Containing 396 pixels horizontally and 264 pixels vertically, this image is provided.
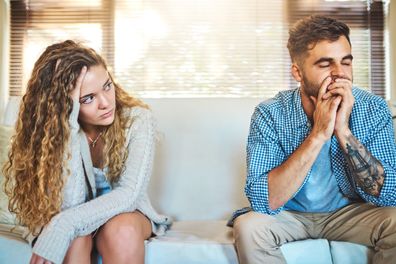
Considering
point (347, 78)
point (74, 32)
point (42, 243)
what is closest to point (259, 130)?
point (347, 78)

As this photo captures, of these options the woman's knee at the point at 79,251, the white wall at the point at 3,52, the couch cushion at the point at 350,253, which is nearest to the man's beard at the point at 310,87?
the couch cushion at the point at 350,253

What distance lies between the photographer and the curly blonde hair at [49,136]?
4.38 ft

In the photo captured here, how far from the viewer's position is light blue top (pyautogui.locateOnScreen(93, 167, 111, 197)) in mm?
1437

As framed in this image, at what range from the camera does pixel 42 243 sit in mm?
1181

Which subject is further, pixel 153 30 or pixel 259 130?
A: pixel 153 30

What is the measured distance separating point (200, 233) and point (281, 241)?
307mm

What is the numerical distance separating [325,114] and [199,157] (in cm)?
61

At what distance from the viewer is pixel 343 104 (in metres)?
1.35

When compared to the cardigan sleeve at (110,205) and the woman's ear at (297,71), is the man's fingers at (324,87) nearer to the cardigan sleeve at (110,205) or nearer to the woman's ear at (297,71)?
the woman's ear at (297,71)

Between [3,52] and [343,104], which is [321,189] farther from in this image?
[3,52]

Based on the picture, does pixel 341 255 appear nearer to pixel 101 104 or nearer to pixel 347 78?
pixel 347 78

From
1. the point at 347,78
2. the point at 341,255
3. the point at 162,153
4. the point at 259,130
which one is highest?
the point at 347,78

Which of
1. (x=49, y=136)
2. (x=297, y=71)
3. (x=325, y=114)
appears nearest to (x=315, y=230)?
(x=325, y=114)

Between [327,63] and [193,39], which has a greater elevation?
[193,39]
